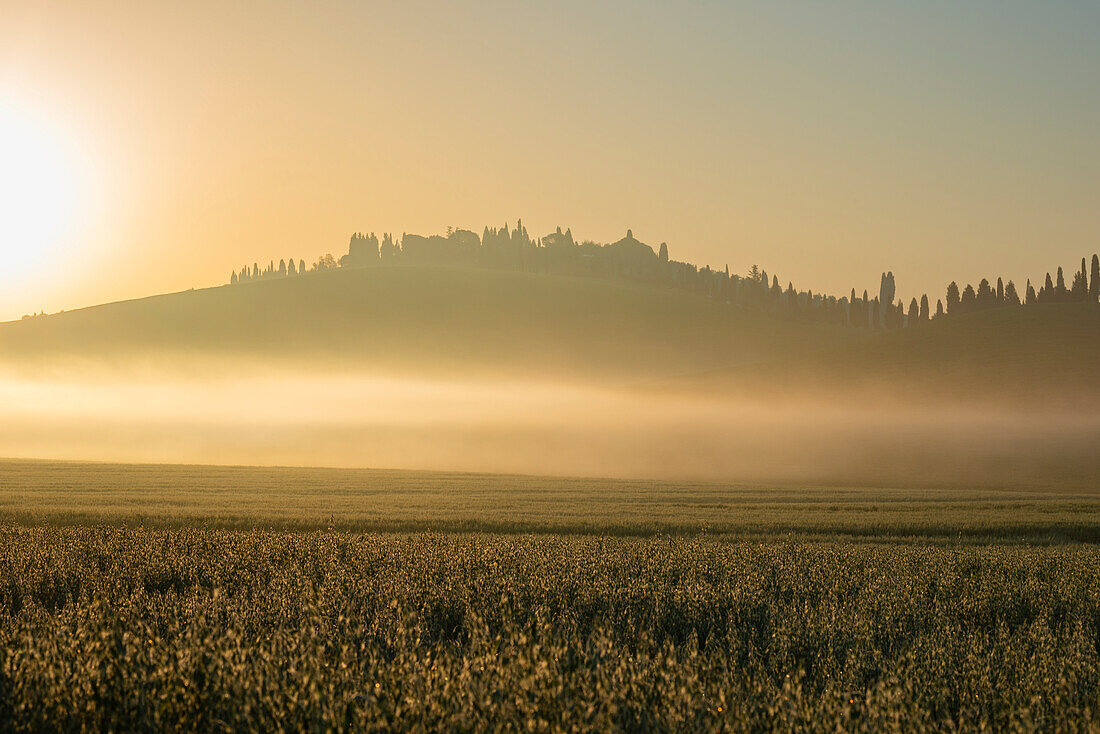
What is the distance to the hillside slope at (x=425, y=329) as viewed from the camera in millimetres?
140000

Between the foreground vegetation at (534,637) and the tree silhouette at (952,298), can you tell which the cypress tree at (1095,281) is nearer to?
the tree silhouette at (952,298)

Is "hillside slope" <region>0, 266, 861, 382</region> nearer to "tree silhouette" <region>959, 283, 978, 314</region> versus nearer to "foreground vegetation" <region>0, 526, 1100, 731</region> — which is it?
"tree silhouette" <region>959, 283, 978, 314</region>

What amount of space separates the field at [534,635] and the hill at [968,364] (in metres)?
78.3

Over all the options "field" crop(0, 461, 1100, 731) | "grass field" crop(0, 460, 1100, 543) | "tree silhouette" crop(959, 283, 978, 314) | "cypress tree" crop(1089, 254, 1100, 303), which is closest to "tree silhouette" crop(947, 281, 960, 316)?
"tree silhouette" crop(959, 283, 978, 314)

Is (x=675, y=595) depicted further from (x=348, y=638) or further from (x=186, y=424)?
(x=186, y=424)

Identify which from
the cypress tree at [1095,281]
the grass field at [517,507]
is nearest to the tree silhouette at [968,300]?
the cypress tree at [1095,281]

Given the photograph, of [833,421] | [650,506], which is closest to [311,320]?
[833,421]

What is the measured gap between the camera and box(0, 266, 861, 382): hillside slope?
140000mm

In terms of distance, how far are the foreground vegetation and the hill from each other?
84.3m

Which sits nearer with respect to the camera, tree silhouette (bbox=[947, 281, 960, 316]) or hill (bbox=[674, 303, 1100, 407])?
hill (bbox=[674, 303, 1100, 407])

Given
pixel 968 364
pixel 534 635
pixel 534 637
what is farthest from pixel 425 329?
pixel 534 637

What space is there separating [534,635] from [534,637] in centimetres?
22

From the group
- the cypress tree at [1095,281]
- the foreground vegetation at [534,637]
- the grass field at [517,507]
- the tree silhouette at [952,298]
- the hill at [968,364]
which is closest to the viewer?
the foreground vegetation at [534,637]

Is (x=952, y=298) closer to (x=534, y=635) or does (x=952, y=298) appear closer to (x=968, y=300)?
(x=968, y=300)
